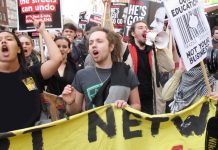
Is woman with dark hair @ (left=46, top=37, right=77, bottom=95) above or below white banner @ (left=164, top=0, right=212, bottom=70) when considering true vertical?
below

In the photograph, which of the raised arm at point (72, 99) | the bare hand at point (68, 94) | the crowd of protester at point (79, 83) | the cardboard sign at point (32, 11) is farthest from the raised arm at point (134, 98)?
the cardboard sign at point (32, 11)

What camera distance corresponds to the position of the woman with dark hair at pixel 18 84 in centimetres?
311

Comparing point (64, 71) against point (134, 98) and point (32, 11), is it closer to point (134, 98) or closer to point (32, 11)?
point (32, 11)

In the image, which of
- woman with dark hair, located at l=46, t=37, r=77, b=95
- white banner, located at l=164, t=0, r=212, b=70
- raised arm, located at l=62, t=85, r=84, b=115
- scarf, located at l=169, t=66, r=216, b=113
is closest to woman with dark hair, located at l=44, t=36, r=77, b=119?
woman with dark hair, located at l=46, t=37, r=77, b=95

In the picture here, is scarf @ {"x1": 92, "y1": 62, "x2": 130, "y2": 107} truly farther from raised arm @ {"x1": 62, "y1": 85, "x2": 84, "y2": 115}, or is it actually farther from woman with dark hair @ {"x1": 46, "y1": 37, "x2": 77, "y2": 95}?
woman with dark hair @ {"x1": 46, "y1": 37, "x2": 77, "y2": 95}

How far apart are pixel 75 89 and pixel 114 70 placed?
14.3 inches

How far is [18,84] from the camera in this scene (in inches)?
126

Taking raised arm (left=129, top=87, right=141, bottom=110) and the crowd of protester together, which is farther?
raised arm (left=129, top=87, right=141, bottom=110)

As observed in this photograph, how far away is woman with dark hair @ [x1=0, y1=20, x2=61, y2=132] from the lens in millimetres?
3107

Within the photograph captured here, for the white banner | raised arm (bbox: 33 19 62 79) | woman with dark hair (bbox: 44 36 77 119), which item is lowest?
woman with dark hair (bbox: 44 36 77 119)

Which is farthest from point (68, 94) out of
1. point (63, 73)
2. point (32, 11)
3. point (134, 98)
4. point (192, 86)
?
point (32, 11)

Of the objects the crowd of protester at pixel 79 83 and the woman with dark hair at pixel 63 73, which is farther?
the woman with dark hair at pixel 63 73

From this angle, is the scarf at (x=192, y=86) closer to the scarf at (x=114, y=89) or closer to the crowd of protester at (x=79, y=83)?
the crowd of protester at (x=79, y=83)

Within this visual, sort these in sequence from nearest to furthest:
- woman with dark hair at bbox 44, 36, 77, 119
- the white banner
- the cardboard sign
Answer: the white banner, woman with dark hair at bbox 44, 36, 77, 119, the cardboard sign
